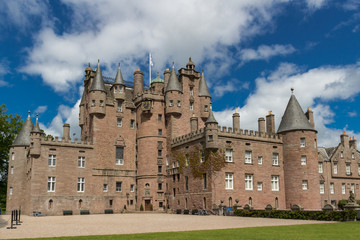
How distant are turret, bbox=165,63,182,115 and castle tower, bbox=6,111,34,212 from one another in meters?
21.7

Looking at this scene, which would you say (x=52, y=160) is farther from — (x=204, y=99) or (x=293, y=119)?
(x=293, y=119)

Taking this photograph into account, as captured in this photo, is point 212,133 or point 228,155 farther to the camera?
point 228,155

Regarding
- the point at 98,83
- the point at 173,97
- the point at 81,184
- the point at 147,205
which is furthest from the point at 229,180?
the point at 98,83

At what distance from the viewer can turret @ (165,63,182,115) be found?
54312mm

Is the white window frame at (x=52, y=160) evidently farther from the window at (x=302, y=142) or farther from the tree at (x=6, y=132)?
the window at (x=302, y=142)

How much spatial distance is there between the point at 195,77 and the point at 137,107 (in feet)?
34.0

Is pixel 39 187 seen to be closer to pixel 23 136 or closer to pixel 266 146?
pixel 23 136


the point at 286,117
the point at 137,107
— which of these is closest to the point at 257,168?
the point at 286,117

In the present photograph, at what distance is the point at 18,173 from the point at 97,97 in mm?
16489

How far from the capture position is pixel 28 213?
4650 cm

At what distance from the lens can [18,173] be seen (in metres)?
54.5

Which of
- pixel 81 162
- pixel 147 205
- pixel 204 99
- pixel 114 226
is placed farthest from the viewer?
pixel 204 99

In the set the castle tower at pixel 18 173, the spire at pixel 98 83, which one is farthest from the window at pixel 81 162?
the spire at pixel 98 83

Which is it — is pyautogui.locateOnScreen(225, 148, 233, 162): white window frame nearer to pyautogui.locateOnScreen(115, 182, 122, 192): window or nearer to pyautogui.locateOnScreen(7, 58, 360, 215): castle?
pyautogui.locateOnScreen(7, 58, 360, 215): castle
